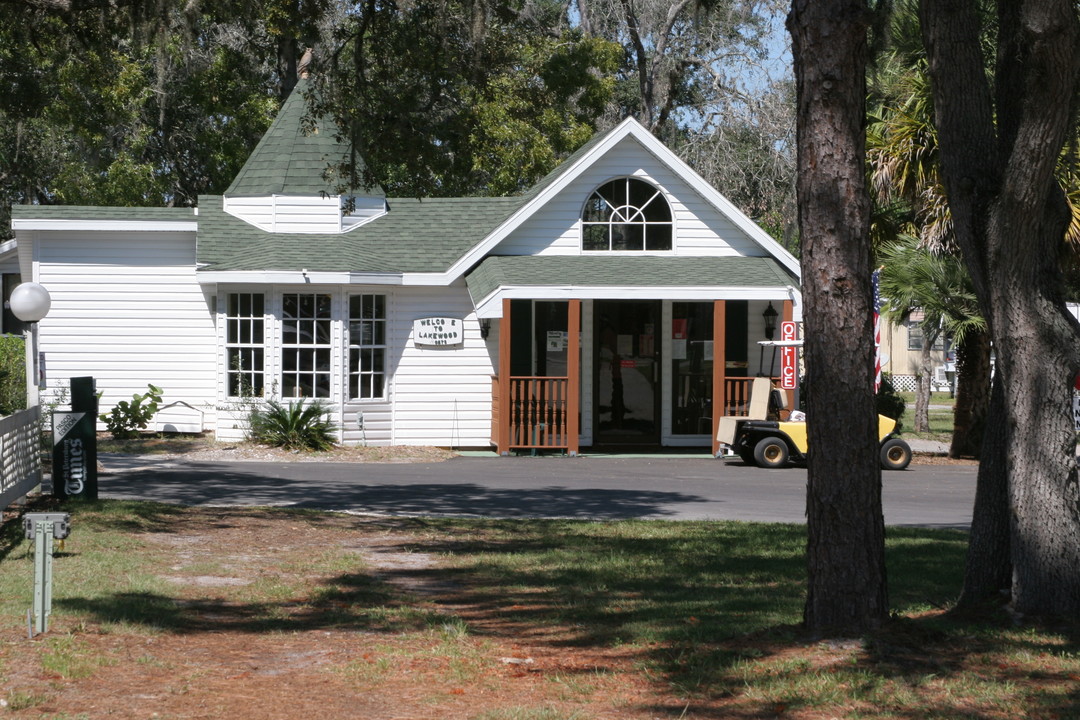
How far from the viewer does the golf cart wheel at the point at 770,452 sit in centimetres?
1859

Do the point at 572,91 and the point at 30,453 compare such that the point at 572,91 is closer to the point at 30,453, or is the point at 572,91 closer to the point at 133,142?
the point at 133,142

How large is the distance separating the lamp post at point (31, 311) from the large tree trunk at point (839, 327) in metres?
8.89

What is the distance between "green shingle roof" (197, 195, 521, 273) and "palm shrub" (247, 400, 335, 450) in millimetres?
2162

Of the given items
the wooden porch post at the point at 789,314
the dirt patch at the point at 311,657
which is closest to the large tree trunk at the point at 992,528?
the dirt patch at the point at 311,657

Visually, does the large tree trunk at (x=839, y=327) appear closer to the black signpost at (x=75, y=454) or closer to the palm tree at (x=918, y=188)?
the black signpost at (x=75, y=454)

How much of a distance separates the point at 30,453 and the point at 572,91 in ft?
61.9

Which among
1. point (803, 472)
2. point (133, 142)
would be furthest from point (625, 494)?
point (133, 142)

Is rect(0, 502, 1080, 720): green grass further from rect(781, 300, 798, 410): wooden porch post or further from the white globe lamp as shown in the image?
rect(781, 300, 798, 410): wooden porch post

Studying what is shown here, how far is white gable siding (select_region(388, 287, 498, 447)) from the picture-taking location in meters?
20.9

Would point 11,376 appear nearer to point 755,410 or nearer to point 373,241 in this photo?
point 373,241

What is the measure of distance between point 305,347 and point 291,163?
3685 mm

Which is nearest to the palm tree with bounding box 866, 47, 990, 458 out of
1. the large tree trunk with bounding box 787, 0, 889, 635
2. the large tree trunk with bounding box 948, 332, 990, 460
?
the large tree trunk with bounding box 948, 332, 990, 460

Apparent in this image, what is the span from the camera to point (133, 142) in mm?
29344

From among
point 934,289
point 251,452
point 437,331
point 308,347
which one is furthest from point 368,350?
point 934,289
